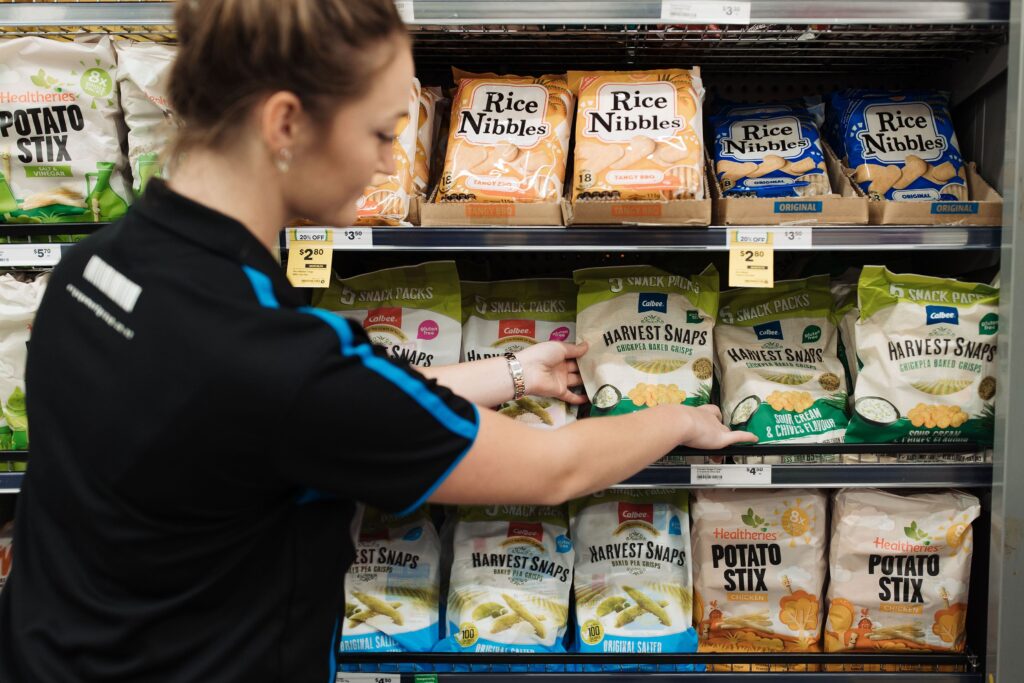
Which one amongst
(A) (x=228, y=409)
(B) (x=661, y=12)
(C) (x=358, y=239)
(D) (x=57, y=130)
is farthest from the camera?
(D) (x=57, y=130)

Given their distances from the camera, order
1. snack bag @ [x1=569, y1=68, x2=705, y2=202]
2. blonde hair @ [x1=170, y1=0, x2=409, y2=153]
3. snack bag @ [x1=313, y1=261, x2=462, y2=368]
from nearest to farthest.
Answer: blonde hair @ [x1=170, y1=0, x2=409, y2=153] → snack bag @ [x1=569, y1=68, x2=705, y2=202] → snack bag @ [x1=313, y1=261, x2=462, y2=368]

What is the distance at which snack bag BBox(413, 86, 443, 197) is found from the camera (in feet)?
A: 5.40

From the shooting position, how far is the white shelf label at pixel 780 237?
1426mm

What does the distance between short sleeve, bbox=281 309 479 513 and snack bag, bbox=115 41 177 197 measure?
1.00 meters

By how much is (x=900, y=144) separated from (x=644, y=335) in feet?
2.22

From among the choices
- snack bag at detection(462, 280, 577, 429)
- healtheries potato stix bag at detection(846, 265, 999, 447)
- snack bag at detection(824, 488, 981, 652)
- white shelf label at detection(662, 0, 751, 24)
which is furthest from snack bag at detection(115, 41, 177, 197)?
snack bag at detection(824, 488, 981, 652)

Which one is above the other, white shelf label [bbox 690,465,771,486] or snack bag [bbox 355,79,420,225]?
snack bag [bbox 355,79,420,225]

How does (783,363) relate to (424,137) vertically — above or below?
below

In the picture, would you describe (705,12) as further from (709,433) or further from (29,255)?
(29,255)

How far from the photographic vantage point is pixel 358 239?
57.2 inches

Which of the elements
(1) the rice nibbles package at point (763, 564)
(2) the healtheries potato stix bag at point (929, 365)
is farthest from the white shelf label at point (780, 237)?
(1) the rice nibbles package at point (763, 564)

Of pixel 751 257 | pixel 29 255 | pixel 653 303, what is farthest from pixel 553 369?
pixel 29 255

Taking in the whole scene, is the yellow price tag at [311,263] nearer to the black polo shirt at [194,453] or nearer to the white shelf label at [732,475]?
the black polo shirt at [194,453]

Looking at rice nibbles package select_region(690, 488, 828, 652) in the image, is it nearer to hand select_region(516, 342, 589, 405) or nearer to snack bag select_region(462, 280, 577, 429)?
hand select_region(516, 342, 589, 405)
